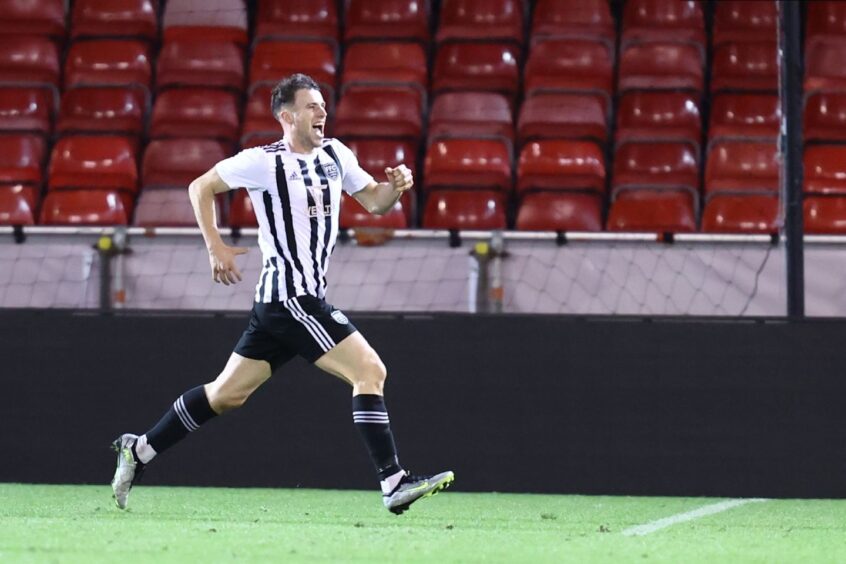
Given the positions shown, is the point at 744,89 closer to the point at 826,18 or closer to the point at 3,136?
the point at 826,18

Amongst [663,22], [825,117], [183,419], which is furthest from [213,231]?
[663,22]

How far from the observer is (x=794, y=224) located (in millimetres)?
7484

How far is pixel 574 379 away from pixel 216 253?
2.57m

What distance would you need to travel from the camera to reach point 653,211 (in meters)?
10.5

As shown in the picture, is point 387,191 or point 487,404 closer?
point 387,191

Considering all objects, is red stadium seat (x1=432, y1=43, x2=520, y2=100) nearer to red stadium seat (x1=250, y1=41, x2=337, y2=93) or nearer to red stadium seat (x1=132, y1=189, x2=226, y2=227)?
red stadium seat (x1=250, y1=41, x2=337, y2=93)

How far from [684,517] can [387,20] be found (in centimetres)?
637

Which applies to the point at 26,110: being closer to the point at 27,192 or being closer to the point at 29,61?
the point at 29,61

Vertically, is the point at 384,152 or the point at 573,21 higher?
the point at 573,21

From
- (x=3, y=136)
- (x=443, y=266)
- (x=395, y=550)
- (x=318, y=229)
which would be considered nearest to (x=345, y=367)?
(x=318, y=229)

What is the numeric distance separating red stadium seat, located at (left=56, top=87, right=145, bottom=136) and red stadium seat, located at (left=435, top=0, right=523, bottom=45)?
2381mm

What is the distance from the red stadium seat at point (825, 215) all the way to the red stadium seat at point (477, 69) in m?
2.53

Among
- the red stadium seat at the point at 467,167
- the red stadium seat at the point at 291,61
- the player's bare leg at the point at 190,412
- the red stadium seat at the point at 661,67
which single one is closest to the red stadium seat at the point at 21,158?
the red stadium seat at the point at 291,61

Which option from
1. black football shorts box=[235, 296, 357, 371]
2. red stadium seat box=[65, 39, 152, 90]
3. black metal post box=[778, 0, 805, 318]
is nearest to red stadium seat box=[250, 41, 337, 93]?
red stadium seat box=[65, 39, 152, 90]
